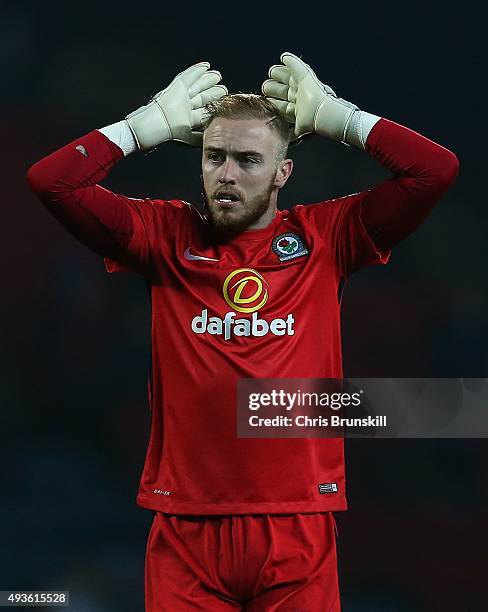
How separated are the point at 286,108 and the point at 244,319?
20.0 inches

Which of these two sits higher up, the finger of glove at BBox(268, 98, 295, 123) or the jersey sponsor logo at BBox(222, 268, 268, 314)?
the finger of glove at BBox(268, 98, 295, 123)

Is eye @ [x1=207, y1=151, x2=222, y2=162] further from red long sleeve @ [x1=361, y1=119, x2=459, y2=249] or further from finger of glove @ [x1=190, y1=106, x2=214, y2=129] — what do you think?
red long sleeve @ [x1=361, y1=119, x2=459, y2=249]

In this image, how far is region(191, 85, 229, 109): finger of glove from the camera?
93.8 inches

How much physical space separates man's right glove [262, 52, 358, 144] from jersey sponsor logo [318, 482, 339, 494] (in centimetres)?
74

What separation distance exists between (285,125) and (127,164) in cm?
160

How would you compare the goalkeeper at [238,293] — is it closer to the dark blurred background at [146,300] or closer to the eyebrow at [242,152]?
the eyebrow at [242,152]

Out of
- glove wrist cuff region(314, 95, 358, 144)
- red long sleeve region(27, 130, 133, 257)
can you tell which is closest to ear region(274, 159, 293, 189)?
glove wrist cuff region(314, 95, 358, 144)

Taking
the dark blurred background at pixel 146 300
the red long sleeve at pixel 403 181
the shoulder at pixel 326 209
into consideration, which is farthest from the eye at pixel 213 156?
the dark blurred background at pixel 146 300

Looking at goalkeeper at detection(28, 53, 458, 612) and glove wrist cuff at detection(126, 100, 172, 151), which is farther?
glove wrist cuff at detection(126, 100, 172, 151)

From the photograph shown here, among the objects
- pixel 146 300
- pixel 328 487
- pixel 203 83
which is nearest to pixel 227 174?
pixel 203 83

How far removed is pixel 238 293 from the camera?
87.9 inches

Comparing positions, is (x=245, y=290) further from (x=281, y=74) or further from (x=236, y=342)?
(x=281, y=74)

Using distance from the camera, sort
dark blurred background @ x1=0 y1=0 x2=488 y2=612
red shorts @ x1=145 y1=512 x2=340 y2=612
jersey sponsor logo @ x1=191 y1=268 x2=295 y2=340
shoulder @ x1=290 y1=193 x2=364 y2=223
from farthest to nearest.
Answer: dark blurred background @ x1=0 y1=0 x2=488 y2=612, shoulder @ x1=290 y1=193 x2=364 y2=223, jersey sponsor logo @ x1=191 y1=268 x2=295 y2=340, red shorts @ x1=145 y1=512 x2=340 y2=612

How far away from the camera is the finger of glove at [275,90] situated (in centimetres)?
241
